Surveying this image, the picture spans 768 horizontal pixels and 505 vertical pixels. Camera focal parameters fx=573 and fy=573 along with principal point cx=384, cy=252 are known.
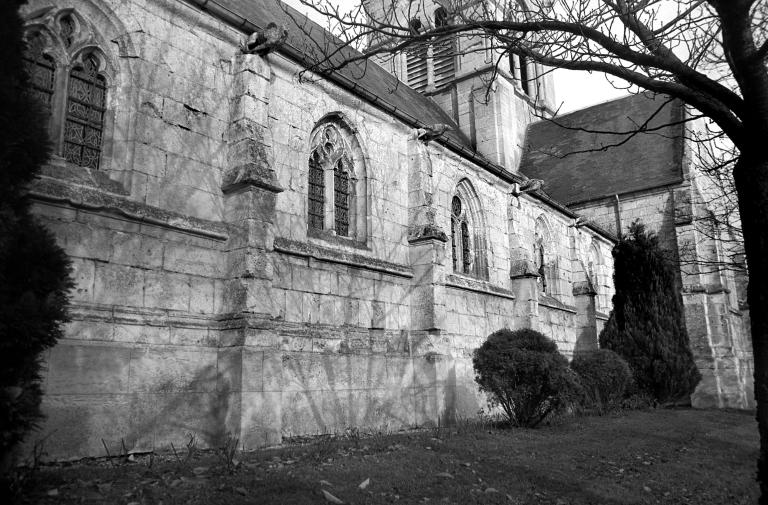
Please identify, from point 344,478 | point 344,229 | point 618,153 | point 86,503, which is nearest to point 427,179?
point 344,229

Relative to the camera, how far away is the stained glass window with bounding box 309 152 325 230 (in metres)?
9.99

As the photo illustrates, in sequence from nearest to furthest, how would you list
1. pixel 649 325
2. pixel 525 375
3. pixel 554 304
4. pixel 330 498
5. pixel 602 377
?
pixel 330 498, pixel 525 375, pixel 602 377, pixel 649 325, pixel 554 304

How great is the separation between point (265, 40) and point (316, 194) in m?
2.73

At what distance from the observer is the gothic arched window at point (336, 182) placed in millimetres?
10117

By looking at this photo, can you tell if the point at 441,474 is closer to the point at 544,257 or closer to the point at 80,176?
the point at 80,176

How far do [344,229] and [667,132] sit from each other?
18.9m

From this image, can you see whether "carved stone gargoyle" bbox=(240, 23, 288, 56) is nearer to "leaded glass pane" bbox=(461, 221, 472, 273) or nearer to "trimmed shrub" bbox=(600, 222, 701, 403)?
"leaded glass pane" bbox=(461, 221, 472, 273)

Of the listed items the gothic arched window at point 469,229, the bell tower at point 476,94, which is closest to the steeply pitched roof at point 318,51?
the bell tower at point 476,94

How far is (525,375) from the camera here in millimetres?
9703

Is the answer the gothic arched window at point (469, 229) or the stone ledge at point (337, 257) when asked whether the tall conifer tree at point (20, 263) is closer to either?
the stone ledge at point (337, 257)

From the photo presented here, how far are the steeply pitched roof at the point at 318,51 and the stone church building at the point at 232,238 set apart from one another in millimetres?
135

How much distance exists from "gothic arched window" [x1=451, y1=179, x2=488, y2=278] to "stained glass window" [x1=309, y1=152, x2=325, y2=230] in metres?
4.56

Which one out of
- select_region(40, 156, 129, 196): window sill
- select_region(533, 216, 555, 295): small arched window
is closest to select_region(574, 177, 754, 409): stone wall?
select_region(533, 216, 555, 295): small arched window

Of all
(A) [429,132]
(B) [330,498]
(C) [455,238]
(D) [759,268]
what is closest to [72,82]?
(B) [330,498]
